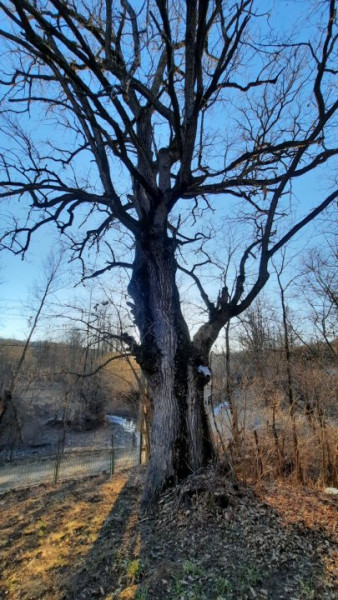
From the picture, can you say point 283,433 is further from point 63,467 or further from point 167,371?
point 63,467

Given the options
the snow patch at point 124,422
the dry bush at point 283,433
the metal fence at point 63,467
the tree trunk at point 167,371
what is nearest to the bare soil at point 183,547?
the tree trunk at point 167,371

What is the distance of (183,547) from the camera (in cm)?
310

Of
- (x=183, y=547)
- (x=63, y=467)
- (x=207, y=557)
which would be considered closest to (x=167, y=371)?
(x=183, y=547)

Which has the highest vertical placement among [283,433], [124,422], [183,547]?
[283,433]

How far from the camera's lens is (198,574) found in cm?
266

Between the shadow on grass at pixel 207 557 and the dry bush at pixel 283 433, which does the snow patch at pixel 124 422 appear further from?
the shadow on grass at pixel 207 557

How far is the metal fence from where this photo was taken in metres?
13.0

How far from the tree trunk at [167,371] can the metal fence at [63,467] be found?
8.86 metres

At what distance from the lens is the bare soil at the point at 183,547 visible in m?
2.54

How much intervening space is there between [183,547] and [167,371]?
213 centimetres

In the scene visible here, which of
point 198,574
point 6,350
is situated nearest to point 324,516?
point 198,574

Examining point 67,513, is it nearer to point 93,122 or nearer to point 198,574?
point 198,574

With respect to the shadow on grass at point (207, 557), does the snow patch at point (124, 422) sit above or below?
below

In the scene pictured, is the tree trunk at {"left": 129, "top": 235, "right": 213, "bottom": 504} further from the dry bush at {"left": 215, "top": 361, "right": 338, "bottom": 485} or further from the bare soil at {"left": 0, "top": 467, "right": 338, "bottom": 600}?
the dry bush at {"left": 215, "top": 361, "right": 338, "bottom": 485}
